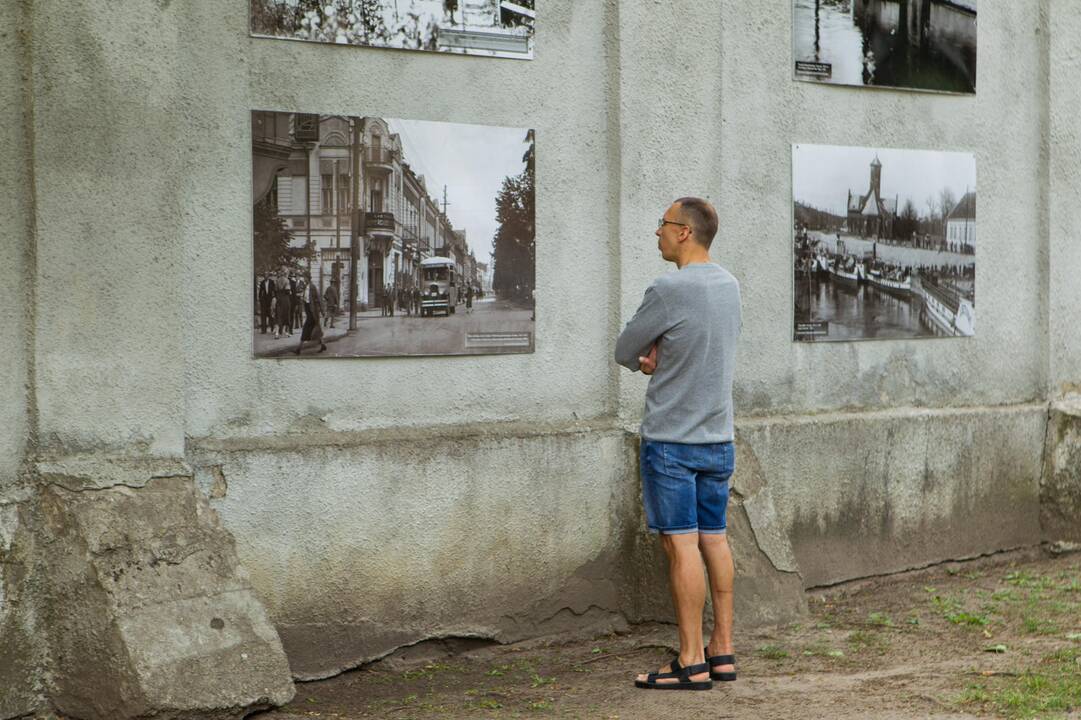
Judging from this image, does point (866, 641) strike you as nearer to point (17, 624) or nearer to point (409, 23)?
point (409, 23)

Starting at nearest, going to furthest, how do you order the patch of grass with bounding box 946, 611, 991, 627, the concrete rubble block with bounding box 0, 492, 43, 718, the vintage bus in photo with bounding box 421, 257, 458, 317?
the concrete rubble block with bounding box 0, 492, 43, 718, the vintage bus in photo with bounding box 421, 257, 458, 317, the patch of grass with bounding box 946, 611, 991, 627

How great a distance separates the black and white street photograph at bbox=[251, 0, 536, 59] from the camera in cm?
561

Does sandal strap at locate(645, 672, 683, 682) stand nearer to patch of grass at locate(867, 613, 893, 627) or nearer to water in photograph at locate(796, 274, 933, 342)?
patch of grass at locate(867, 613, 893, 627)

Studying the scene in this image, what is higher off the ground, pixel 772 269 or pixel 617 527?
pixel 772 269

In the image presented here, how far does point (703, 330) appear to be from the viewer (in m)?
5.23

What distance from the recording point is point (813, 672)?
5621mm

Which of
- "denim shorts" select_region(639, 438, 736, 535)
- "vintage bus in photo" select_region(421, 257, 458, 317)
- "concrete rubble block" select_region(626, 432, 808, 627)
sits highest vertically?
"vintage bus in photo" select_region(421, 257, 458, 317)

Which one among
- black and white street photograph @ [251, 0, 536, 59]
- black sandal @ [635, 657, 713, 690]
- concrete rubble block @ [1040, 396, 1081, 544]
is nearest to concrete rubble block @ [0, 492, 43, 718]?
black and white street photograph @ [251, 0, 536, 59]

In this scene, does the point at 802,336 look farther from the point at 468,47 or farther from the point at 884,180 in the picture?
the point at 468,47

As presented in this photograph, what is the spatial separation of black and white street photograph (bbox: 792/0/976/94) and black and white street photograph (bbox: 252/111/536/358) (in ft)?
6.22

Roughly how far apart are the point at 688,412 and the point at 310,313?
168 centimetres

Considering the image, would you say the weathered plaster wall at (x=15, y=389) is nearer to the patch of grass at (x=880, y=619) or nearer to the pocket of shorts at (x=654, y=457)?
the pocket of shorts at (x=654, y=457)

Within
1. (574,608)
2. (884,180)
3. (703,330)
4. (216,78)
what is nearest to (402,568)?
(574,608)

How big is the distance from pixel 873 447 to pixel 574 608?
203 cm
